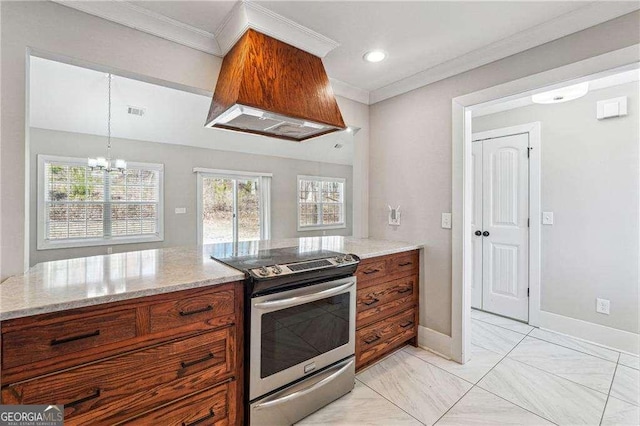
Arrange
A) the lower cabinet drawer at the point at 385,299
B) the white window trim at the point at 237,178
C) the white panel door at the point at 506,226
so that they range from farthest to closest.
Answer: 1. the white window trim at the point at 237,178
2. the white panel door at the point at 506,226
3. the lower cabinet drawer at the point at 385,299

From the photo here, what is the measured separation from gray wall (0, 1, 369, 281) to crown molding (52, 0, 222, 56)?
0.12 ft

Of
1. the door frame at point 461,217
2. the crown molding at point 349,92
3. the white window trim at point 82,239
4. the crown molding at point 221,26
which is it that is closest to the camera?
the crown molding at point 221,26

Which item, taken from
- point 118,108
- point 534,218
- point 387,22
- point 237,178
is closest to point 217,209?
point 237,178

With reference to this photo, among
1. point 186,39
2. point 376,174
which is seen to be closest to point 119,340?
point 186,39

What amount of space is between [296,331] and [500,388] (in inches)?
59.7

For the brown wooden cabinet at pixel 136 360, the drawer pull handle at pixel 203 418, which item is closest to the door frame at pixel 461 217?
the brown wooden cabinet at pixel 136 360

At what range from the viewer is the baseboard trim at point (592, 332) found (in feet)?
8.27

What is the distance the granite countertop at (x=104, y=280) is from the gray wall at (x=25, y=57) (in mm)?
248

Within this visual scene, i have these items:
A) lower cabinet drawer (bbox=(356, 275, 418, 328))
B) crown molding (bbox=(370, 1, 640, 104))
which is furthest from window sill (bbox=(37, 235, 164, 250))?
crown molding (bbox=(370, 1, 640, 104))

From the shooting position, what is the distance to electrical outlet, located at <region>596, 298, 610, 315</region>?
8.70 ft

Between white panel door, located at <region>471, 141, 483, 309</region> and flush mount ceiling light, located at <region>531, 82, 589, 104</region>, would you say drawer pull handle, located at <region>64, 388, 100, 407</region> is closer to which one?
flush mount ceiling light, located at <region>531, 82, 589, 104</region>

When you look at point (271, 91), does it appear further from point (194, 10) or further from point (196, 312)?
point (196, 312)

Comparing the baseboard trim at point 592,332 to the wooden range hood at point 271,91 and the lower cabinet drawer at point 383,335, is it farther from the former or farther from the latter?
the wooden range hood at point 271,91

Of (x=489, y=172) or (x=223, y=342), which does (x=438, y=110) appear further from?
(x=223, y=342)
